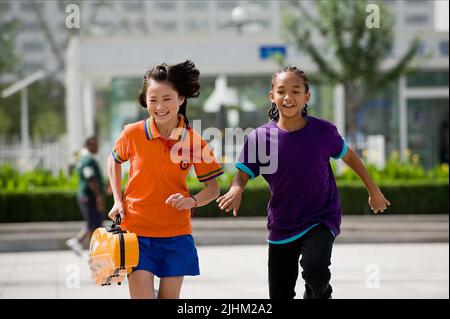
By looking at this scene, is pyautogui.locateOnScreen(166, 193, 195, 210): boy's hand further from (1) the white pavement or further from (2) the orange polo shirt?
(1) the white pavement

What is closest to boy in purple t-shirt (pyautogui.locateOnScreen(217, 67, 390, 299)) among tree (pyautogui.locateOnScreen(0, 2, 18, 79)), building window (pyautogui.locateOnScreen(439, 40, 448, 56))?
building window (pyautogui.locateOnScreen(439, 40, 448, 56))

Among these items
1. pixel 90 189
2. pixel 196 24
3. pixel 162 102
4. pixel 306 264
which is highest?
pixel 196 24

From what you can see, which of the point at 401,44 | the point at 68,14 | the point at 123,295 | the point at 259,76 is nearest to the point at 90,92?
the point at 259,76

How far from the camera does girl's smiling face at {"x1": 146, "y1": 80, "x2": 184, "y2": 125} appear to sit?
4324mm

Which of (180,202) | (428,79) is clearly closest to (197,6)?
(428,79)

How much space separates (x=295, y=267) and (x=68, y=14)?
7.70ft

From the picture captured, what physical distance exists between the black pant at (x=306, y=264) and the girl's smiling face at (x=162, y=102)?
83cm

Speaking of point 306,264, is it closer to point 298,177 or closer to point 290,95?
point 298,177

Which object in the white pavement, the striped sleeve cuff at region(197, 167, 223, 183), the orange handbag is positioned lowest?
the white pavement

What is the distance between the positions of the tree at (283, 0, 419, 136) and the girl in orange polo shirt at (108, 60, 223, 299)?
14419mm

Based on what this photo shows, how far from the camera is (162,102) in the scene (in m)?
4.34

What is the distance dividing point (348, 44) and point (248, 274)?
10.3 metres

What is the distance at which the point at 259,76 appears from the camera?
20516 millimetres
